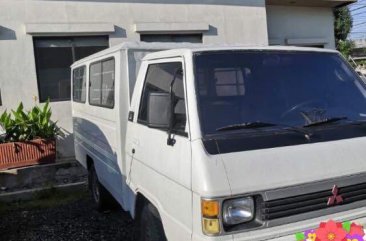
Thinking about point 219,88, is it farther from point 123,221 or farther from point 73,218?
point 73,218

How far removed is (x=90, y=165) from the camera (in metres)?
6.52

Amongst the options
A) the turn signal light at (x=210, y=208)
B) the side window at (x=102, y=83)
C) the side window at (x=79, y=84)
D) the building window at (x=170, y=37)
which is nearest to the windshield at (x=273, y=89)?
the turn signal light at (x=210, y=208)

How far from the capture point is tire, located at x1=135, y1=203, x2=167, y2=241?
336 cm

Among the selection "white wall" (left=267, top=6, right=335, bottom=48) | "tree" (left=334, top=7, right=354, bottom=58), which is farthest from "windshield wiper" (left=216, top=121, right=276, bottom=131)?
"tree" (left=334, top=7, right=354, bottom=58)

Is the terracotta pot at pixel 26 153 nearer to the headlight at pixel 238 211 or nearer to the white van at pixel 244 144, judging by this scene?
the white van at pixel 244 144

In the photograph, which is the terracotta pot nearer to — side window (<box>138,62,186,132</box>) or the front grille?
side window (<box>138,62,186,132</box>)

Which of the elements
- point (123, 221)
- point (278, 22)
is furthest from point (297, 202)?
point (278, 22)

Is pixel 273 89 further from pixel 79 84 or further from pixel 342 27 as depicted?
pixel 342 27

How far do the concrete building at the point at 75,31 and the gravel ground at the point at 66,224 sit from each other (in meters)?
3.47

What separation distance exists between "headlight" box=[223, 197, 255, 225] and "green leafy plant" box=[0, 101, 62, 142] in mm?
6793

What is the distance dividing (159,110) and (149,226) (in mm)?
971

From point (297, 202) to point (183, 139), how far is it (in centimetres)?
85

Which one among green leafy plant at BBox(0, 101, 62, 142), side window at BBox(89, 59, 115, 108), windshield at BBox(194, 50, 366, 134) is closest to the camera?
windshield at BBox(194, 50, 366, 134)

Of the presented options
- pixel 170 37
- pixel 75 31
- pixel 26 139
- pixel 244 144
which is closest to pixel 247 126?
pixel 244 144
